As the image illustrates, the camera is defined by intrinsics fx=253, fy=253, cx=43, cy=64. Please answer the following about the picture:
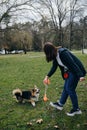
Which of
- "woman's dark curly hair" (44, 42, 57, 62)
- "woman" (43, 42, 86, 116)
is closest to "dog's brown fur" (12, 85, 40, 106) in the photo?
"woman" (43, 42, 86, 116)

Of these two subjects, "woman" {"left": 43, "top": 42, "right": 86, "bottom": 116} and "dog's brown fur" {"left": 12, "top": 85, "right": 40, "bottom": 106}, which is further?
"dog's brown fur" {"left": 12, "top": 85, "right": 40, "bottom": 106}

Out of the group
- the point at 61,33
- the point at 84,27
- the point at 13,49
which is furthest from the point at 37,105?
the point at 13,49

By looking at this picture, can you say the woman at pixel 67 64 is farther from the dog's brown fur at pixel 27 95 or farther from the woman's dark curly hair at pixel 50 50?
the dog's brown fur at pixel 27 95

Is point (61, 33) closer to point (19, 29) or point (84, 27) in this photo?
point (84, 27)

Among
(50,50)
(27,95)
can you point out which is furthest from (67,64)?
(27,95)

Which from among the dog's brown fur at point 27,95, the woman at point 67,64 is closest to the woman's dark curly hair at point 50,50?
the woman at point 67,64

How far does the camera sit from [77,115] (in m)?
5.86

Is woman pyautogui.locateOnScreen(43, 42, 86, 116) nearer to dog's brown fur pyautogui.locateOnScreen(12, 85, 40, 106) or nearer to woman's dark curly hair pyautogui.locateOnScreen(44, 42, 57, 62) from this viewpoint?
woman's dark curly hair pyautogui.locateOnScreen(44, 42, 57, 62)

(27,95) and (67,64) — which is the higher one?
(67,64)

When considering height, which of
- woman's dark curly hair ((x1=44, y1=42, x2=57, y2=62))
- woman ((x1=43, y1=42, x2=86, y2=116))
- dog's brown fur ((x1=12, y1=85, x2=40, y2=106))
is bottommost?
dog's brown fur ((x1=12, y1=85, x2=40, y2=106))

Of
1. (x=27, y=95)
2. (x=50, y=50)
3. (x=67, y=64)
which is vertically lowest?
(x=27, y=95)

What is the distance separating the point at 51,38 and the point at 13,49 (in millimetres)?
19573

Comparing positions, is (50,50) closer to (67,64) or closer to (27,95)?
(67,64)

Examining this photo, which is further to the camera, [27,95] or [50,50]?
[27,95]
